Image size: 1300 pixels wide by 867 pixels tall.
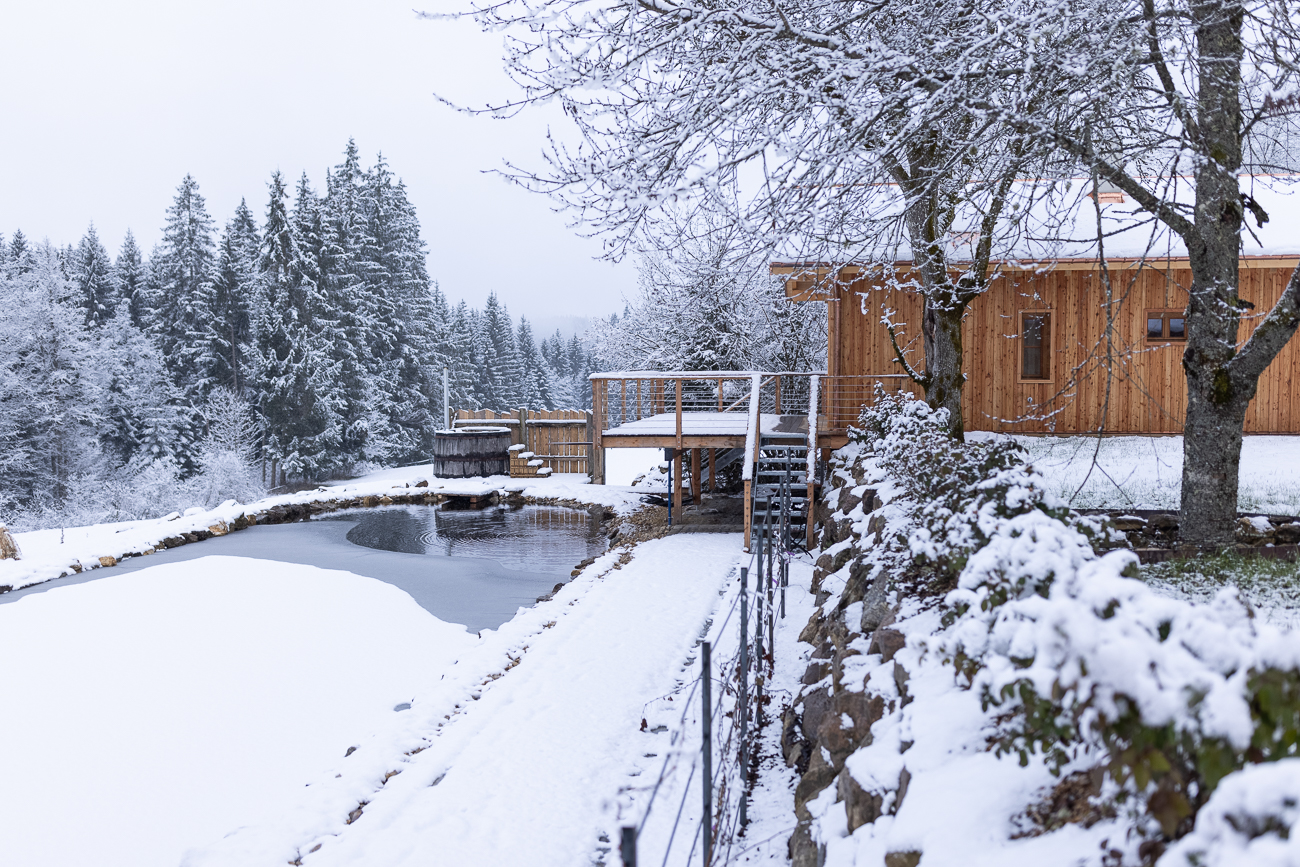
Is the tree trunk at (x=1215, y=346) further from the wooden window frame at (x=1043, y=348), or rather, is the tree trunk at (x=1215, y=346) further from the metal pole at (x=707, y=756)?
the wooden window frame at (x=1043, y=348)

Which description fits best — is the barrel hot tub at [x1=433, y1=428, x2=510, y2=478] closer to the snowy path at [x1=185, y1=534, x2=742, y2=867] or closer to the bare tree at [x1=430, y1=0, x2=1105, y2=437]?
the snowy path at [x1=185, y1=534, x2=742, y2=867]

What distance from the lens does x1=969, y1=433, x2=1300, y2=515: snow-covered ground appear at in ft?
23.3

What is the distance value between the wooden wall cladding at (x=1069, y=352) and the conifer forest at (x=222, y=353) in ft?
Answer: 64.0

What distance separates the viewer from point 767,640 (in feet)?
21.5

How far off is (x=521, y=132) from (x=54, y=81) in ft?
372

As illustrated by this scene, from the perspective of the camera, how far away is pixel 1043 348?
12641mm

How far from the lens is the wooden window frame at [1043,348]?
40.8ft

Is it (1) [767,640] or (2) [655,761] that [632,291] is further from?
(2) [655,761]

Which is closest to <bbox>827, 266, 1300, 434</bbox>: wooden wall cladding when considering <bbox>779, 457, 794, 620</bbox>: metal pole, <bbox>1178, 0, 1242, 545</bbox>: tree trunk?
<bbox>779, 457, 794, 620</bbox>: metal pole

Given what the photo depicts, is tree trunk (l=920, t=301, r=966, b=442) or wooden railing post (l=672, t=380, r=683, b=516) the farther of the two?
wooden railing post (l=672, t=380, r=683, b=516)

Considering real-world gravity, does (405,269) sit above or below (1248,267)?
above

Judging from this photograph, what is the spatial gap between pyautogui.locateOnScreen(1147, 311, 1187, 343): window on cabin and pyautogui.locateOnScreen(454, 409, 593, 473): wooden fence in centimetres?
1528

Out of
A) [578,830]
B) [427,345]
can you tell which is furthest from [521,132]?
[427,345]

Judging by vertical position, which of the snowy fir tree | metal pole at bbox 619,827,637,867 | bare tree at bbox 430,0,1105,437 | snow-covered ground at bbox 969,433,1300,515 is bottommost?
metal pole at bbox 619,827,637,867
